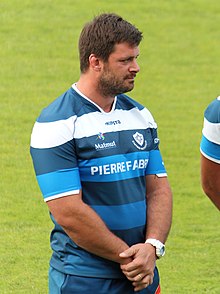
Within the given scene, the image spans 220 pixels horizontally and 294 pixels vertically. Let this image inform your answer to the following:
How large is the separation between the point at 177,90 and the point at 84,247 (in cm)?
788

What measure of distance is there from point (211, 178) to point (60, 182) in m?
1.03

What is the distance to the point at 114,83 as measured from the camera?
203 inches

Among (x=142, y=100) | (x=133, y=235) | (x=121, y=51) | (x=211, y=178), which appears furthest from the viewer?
(x=142, y=100)

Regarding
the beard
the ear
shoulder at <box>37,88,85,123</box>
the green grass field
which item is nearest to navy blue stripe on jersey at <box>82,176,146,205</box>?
shoulder at <box>37,88,85,123</box>

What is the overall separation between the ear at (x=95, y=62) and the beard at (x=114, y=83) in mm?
38

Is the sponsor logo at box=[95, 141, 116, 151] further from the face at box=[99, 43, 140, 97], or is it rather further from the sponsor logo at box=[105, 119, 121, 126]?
the face at box=[99, 43, 140, 97]

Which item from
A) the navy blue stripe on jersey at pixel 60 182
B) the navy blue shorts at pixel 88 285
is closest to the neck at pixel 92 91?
the navy blue stripe on jersey at pixel 60 182


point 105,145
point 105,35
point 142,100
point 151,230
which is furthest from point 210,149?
point 142,100

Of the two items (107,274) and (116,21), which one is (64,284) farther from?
(116,21)

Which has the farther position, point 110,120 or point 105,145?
point 110,120

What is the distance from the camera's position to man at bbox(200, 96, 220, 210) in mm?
5535

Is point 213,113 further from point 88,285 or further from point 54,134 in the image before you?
point 88,285

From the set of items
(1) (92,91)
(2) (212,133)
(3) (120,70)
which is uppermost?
(3) (120,70)

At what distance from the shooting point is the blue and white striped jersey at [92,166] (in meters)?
5.05
